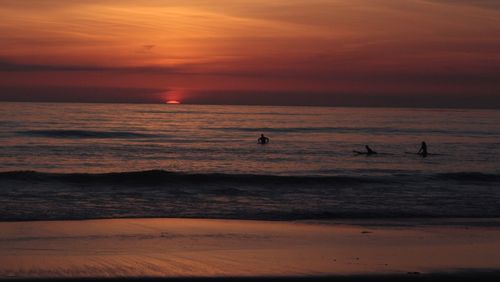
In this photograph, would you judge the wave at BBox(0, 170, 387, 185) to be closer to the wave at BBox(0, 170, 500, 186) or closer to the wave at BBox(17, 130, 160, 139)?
the wave at BBox(0, 170, 500, 186)

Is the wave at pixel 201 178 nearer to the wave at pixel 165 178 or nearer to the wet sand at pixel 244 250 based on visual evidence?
the wave at pixel 165 178

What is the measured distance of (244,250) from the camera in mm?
11500

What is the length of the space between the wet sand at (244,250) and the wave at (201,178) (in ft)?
34.6

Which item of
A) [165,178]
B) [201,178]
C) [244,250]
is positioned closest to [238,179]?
Answer: [201,178]

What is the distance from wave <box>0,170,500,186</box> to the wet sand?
10.6m

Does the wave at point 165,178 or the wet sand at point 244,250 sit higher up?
the wave at point 165,178

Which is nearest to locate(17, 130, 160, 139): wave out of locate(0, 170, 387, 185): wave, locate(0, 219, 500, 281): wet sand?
locate(0, 170, 387, 185): wave

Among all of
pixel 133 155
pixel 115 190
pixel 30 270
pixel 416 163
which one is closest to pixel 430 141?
pixel 416 163

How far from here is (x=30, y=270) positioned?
958cm

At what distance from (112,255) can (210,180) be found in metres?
15.8

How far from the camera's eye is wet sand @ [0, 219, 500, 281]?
31.7ft

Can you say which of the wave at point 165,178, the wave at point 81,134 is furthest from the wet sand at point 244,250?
the wave at point 81,134

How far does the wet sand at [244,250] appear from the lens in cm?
967

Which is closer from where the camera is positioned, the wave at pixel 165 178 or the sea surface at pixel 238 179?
the sea surface at pixel 238 179
